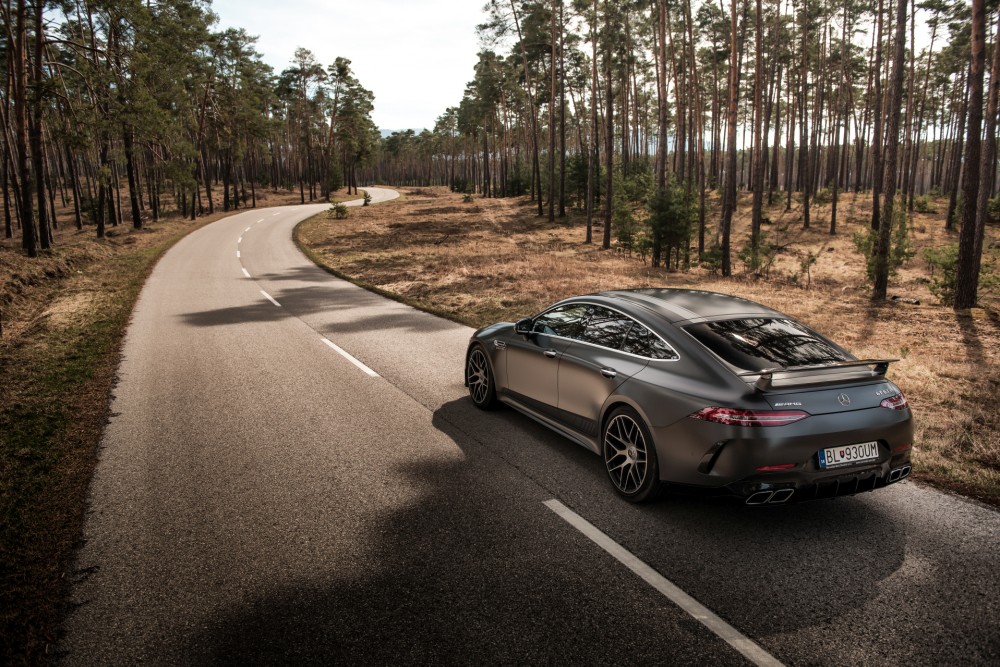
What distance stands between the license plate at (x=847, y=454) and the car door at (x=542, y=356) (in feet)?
7.60

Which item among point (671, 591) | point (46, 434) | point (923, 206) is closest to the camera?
point (671, 591)

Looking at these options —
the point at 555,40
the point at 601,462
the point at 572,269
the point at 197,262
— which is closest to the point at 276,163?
the point at 555,40

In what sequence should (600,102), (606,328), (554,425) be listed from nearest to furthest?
(606,328) < (554,425) < (600,102)

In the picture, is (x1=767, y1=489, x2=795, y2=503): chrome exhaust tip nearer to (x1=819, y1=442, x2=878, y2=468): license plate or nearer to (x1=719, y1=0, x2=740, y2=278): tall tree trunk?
(x1=819, y1=442, x2=878, y2=468): license plate

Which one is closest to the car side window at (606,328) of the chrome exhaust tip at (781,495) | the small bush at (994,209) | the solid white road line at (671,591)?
the solid white road line at (671,591)

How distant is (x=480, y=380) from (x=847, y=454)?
154 inches

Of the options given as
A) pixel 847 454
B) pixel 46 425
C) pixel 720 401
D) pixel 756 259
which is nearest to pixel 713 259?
pixel 756 259

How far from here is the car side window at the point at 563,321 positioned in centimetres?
564

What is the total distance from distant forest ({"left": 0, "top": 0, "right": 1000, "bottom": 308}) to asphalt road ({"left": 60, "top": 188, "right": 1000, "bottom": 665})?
13.4 metres

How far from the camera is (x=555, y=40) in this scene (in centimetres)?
3319

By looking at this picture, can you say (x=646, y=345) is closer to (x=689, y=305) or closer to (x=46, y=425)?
(x=689, y=305)

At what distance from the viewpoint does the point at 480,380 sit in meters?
6.86

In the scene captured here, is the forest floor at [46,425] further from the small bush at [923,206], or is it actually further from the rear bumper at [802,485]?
the small bush at [923,206]

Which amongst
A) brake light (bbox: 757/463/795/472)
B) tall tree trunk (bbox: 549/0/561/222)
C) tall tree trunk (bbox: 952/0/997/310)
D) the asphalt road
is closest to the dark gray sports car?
brake light (bbox: 757/463/795/472)
